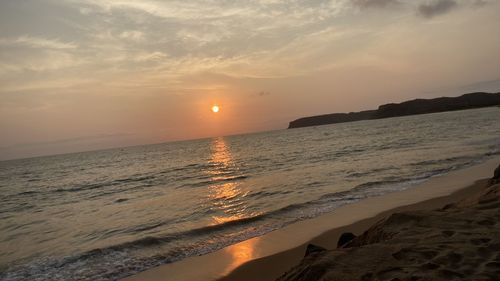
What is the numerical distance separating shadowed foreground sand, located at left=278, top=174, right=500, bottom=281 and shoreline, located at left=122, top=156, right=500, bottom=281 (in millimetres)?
3081

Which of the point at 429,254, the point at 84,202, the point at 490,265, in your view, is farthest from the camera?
the point at 84,202

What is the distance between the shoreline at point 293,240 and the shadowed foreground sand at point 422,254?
3.08 meters

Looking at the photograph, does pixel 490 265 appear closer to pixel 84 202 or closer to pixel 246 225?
pixel 246 225

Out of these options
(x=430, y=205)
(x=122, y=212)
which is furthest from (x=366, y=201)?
(x=122, y=212)

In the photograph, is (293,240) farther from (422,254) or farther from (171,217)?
(171,217)

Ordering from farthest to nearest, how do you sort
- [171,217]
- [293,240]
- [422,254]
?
[171,217] → [293,240] → [422,254]

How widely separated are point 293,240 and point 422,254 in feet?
19.1

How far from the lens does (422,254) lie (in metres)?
4.46

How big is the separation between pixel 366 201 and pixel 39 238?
12491 mm

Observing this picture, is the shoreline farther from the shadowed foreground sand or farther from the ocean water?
the shadowed foreground sand

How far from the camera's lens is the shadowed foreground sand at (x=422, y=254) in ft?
12.9

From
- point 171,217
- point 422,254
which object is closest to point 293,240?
point 422,254

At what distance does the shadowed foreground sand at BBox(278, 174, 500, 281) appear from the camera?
3938mm

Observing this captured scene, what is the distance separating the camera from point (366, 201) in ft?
46.8
